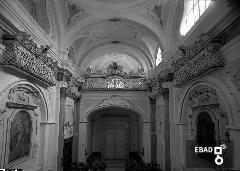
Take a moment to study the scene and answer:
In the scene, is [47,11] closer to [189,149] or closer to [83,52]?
[83,52]

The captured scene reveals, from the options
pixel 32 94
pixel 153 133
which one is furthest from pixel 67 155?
pixel 32 94

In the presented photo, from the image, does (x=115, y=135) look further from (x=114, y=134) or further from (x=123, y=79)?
(x=123, y=79)

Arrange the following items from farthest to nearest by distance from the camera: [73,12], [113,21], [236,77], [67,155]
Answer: [67,155] → [113,21] → [73,12] → [236,77]

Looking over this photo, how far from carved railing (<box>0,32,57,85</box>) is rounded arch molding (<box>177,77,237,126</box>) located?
184 inches

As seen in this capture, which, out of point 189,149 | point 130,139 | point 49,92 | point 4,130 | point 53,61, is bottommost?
point 130,139

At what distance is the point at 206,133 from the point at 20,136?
536 centimetres

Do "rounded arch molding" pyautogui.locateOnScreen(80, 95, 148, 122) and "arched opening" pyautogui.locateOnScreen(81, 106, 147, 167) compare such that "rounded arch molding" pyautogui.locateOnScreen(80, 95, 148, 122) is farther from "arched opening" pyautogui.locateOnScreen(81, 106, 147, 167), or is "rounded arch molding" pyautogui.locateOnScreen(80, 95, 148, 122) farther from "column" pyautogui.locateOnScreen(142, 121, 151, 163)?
"arched opening" pyautogui.locateOnScreen(81, 106, 147, 167)

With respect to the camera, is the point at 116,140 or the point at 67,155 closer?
the point at 67,155

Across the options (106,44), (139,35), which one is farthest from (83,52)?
A: (139,35)

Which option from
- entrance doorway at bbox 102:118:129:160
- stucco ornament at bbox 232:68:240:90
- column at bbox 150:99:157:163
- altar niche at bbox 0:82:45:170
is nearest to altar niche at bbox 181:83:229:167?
stucco ornament at bbox 232:68:240:90

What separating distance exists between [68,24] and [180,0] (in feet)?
15.5

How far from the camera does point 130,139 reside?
1786 centimetres

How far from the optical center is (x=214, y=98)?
590cm

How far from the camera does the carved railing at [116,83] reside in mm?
14227
